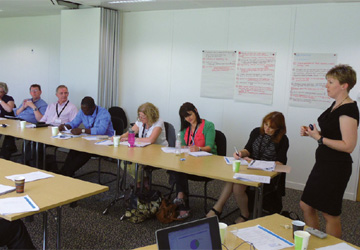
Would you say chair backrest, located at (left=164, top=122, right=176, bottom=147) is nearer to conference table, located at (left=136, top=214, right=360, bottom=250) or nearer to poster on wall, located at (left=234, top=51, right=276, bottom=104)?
poster on wall, located at (left=234, top=51, right=276, bottom=104)

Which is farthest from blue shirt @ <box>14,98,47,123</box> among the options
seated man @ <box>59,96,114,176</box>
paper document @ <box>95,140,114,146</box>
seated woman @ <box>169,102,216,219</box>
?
seated woman @ <box>169,102,216,219</box>

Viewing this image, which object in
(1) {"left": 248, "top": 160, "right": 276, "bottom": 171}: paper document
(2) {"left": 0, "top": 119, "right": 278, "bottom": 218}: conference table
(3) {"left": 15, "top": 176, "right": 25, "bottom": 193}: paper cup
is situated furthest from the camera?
(1) {"left": 248, "top": 160, "right": 276, "bottom": 171}: paper document

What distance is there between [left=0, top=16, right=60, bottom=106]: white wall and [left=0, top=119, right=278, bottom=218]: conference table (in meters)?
3.25

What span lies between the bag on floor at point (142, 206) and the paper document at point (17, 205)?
1.64 meters

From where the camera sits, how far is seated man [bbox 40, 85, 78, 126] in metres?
5.71

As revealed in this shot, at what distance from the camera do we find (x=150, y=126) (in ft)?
15.2

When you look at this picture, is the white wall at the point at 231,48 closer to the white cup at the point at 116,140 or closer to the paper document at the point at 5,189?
the white cup at the point at 116,140

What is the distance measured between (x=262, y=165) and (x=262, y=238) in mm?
1577

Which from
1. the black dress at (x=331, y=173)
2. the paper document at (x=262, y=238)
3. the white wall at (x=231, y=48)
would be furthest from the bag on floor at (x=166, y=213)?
the white wall at (x=231, y=48)

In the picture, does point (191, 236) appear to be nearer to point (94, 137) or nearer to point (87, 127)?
point (94, 137)

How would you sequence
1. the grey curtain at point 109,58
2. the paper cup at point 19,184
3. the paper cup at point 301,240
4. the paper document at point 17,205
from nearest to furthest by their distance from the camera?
1. the paper cup at point 301,240
2. the paper document at point 17,205
3. the paper cup at point 19,184
4. the grey curtain at point 109,58

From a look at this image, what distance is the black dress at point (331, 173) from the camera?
9.04ft

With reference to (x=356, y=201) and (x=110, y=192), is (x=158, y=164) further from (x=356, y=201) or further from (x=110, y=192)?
(x=356, y=201)

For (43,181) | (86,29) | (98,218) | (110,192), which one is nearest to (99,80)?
(86,29)
